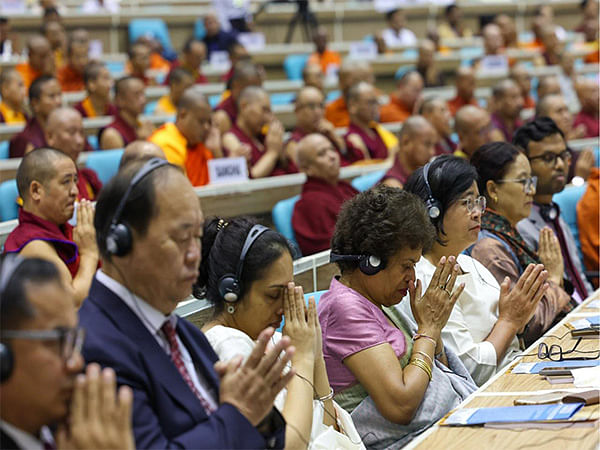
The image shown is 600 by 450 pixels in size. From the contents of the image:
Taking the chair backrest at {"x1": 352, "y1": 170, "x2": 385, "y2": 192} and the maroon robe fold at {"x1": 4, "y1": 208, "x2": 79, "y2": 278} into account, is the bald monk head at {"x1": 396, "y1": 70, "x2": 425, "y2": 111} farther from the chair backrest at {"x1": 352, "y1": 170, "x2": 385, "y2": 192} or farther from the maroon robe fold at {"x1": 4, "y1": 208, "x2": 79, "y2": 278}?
the maroon robe fold at {"x1": 4, "y1": 208, "x2": 79, "y2": 278}

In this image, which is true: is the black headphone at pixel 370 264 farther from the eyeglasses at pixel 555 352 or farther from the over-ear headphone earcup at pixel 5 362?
the over-ear headphone earcup at pixel 5 362

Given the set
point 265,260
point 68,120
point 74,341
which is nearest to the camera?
point 74,341

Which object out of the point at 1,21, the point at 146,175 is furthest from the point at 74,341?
the point at 1,21

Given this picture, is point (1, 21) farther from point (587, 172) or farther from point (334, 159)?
point (587, 172)

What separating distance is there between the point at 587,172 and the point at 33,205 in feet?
10.6

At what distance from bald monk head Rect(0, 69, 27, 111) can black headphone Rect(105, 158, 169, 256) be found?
473cm

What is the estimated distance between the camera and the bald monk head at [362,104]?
6.17 meters

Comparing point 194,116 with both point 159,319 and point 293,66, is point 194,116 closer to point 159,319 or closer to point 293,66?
point 293,66

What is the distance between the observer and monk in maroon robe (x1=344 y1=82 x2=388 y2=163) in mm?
6066

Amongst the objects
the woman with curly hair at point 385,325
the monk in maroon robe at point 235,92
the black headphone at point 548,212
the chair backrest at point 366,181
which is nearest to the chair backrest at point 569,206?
the black headphone at point 548,212

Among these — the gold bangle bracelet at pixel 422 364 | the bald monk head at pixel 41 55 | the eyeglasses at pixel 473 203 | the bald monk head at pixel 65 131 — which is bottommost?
the gold bangle bracelet at pixel 422 364

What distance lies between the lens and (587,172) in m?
4.91

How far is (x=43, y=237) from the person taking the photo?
2789 millimetres

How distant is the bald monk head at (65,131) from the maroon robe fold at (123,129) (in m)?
1.25
